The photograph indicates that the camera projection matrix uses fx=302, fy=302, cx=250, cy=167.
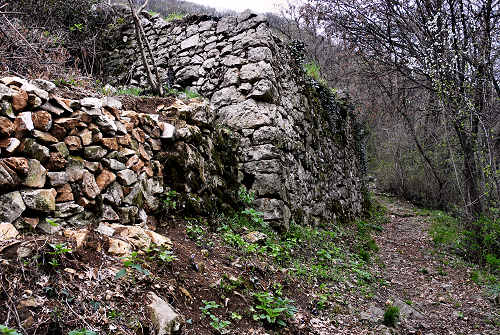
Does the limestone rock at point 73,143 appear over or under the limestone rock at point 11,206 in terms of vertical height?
over

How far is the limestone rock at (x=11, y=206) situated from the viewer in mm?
2184

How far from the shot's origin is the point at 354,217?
9.76m

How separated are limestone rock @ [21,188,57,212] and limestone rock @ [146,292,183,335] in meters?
1.13

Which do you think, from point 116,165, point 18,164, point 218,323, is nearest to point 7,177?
point 18,164

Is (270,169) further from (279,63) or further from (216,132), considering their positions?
(279,63)

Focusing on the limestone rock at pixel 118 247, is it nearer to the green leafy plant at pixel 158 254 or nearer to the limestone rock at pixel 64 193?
the green leafy plant at pixel 158 254

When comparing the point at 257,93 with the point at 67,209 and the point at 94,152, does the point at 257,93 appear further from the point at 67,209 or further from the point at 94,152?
the point at 67,209

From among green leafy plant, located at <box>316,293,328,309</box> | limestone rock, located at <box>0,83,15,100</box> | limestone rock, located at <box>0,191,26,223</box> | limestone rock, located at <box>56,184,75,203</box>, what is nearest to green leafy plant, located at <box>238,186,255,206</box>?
green leafy plant, located at <box>316,293,328,309</box>

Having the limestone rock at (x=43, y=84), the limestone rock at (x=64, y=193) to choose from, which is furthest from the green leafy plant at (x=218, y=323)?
the limestone rock at (x=43, y=84)

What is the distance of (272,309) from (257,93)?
13.3ft

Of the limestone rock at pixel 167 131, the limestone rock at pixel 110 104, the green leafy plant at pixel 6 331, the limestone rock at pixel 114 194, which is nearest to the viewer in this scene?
the green leafy plant at pixel 6 331

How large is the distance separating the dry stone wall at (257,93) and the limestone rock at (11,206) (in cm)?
347

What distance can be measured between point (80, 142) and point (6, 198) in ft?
2.84

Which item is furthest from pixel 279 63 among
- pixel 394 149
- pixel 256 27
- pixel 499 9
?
pixel 394 149
